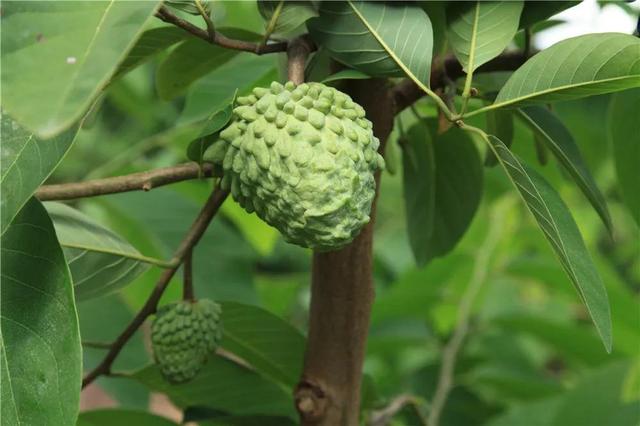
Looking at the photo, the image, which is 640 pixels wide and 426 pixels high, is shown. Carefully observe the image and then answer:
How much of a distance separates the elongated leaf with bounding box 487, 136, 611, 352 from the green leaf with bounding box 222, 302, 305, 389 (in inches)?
17.1

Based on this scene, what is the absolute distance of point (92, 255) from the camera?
1.02 metres

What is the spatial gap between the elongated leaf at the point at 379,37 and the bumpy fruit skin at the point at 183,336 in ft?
1.07

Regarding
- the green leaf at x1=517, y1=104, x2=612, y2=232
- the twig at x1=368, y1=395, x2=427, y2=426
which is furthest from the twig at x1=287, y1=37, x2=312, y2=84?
the twig at x1=368, y1=395, x2=427, y2=426

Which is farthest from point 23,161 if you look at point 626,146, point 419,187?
point 626,146

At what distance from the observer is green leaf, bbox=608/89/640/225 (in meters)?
1.20

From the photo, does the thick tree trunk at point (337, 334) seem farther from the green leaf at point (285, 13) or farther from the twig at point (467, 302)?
the twig at point (467, 302)

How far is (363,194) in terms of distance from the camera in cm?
82

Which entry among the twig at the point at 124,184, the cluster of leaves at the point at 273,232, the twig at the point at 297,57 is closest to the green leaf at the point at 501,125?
the cluster of leaves at the point at 273,232

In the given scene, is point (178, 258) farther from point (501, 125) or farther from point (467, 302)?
point (467, 302)

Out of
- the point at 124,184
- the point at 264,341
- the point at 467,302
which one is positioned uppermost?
the point at 124,184

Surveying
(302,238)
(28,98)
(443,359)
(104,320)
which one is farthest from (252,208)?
(443,359)

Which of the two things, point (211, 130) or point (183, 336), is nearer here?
point (211, 130)

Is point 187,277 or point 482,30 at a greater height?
point 482,30

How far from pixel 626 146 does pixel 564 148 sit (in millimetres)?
227
